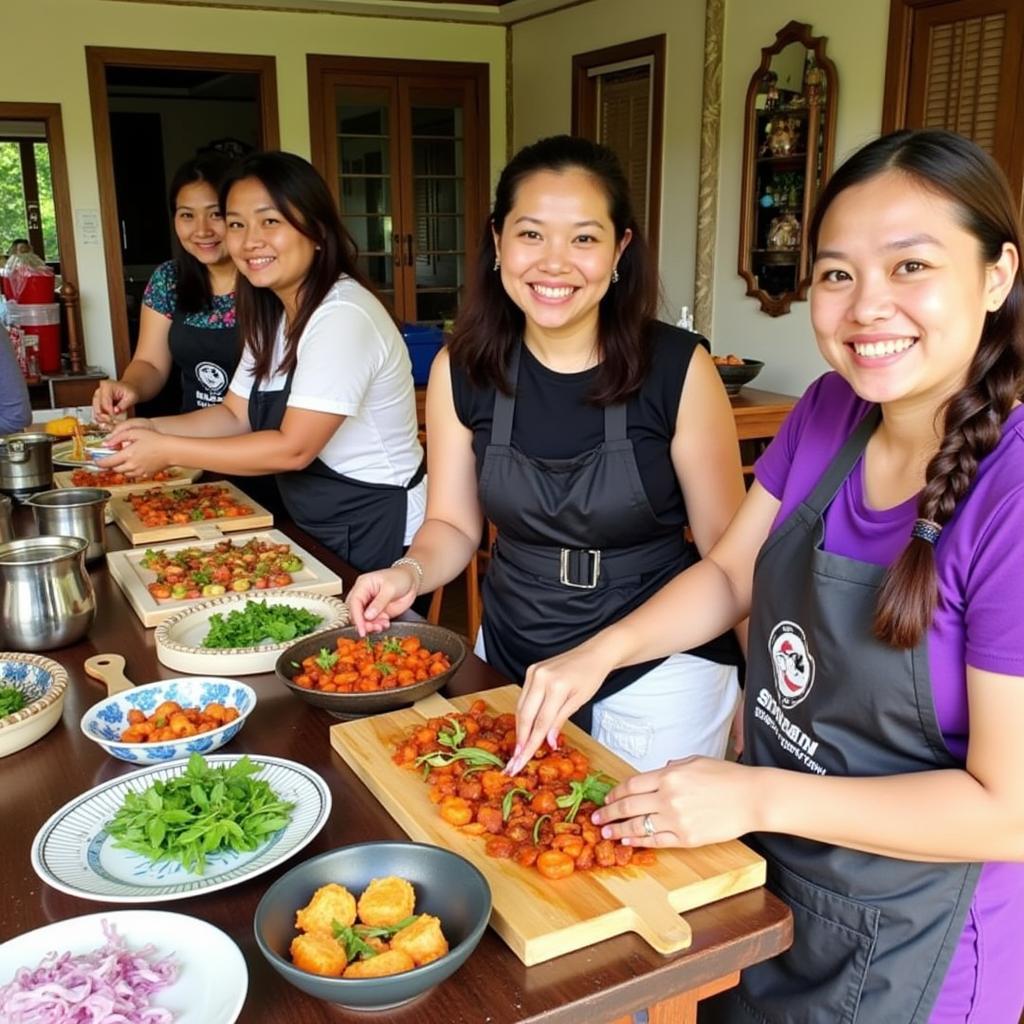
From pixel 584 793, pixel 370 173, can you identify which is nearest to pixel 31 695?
pixel 584 793

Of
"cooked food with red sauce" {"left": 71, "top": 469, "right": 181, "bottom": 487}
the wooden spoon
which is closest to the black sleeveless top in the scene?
the wooden spoon

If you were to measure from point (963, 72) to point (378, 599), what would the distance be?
3528mm

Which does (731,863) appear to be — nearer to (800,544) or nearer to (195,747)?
(800,544)

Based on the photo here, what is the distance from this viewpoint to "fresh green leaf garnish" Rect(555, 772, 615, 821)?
1147 mm

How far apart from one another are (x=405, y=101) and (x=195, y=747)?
5996mm

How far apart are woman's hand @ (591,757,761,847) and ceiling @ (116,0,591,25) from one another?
589cm

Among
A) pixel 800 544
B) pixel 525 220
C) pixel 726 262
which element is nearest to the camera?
pixel 800 544

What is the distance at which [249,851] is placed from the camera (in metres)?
1.12

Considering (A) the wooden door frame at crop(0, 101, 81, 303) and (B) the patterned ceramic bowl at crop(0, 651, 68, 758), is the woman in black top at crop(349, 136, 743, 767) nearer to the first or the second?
(B) the patterned ceramic bowl at crop(0, 651, 68, 758)

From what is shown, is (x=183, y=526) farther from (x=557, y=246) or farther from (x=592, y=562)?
(x=557, y=246)

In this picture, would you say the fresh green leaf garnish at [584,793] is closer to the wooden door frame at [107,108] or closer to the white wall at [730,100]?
the white wall at [730,100]

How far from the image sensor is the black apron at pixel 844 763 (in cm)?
107

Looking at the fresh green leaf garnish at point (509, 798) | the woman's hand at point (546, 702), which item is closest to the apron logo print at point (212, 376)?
the woman's hand at point (546, 702)

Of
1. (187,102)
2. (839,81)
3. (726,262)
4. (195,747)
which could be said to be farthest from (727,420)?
(187,102)
